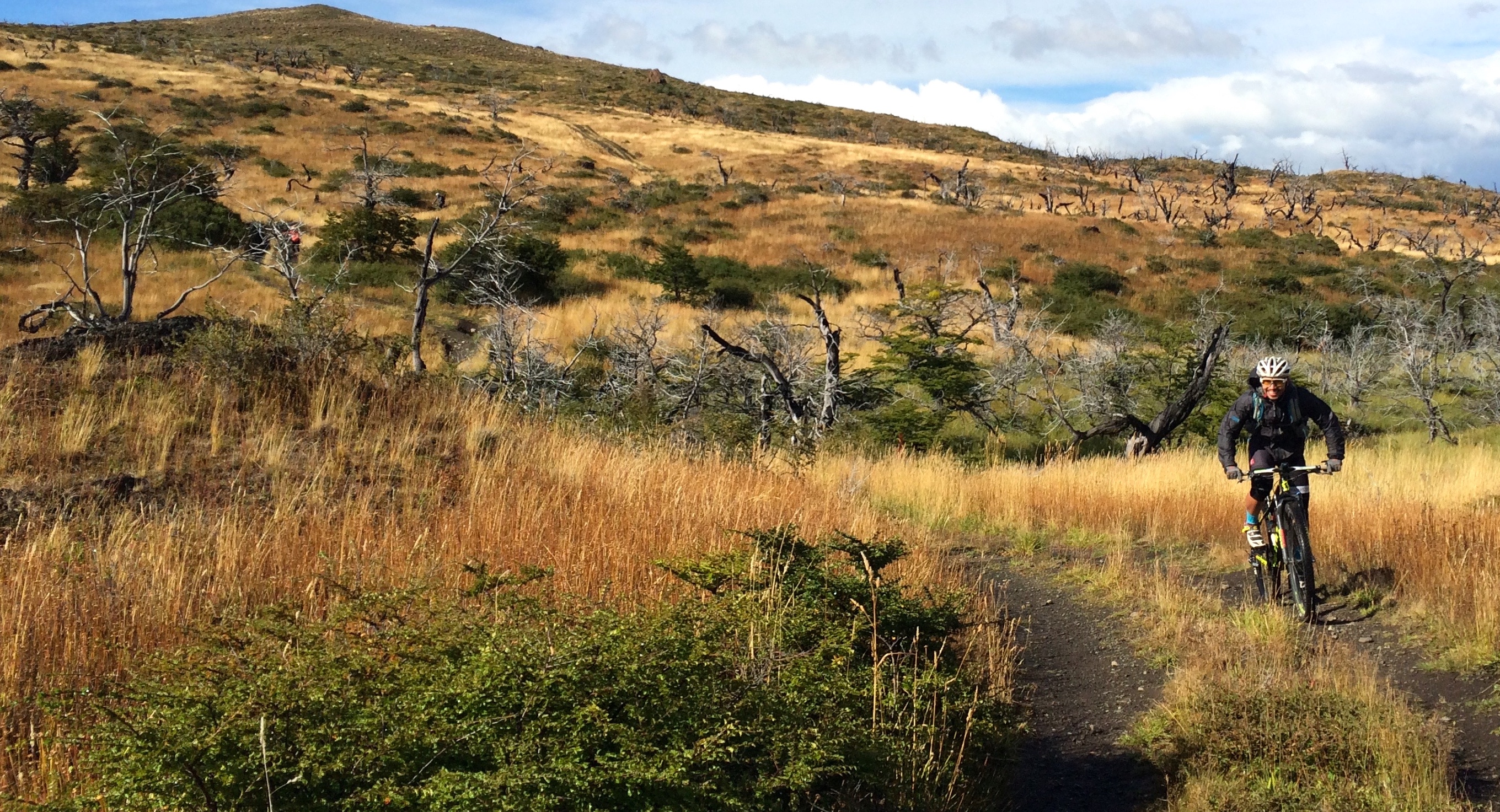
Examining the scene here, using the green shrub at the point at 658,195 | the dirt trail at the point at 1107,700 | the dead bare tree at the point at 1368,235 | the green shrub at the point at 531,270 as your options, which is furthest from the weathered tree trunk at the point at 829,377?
the dead bare tree at the point at 1368,235

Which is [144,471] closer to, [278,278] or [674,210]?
[278,278]

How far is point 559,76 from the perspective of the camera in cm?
8769

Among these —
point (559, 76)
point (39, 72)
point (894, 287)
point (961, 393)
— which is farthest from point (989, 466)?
point (559, 76)

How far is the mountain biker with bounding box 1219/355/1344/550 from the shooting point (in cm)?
634

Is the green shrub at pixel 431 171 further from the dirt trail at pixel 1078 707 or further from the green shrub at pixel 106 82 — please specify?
the dirt trail at pixel 1078 707

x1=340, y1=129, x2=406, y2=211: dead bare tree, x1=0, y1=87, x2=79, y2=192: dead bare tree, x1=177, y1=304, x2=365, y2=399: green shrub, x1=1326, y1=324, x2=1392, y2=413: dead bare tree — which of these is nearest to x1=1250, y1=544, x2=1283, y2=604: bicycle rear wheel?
x1=177, y1=304, x2=365, y2=399: green shrub

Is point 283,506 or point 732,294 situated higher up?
point 732,294

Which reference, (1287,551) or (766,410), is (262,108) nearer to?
(766,410)

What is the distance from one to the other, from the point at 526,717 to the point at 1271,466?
A: 18.5 ft

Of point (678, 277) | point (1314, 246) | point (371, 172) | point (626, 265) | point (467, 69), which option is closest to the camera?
point (371, 172)

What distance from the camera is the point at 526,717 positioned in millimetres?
2605

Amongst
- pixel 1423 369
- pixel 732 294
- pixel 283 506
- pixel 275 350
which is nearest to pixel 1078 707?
pixel 283 506

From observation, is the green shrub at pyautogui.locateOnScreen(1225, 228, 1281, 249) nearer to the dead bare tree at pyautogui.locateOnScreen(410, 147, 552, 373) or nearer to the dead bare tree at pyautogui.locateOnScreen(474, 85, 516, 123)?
the dead bare tree at pyautogui.locateOnScreen(410, 147, 552, 373)

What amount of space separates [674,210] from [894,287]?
1391cm
